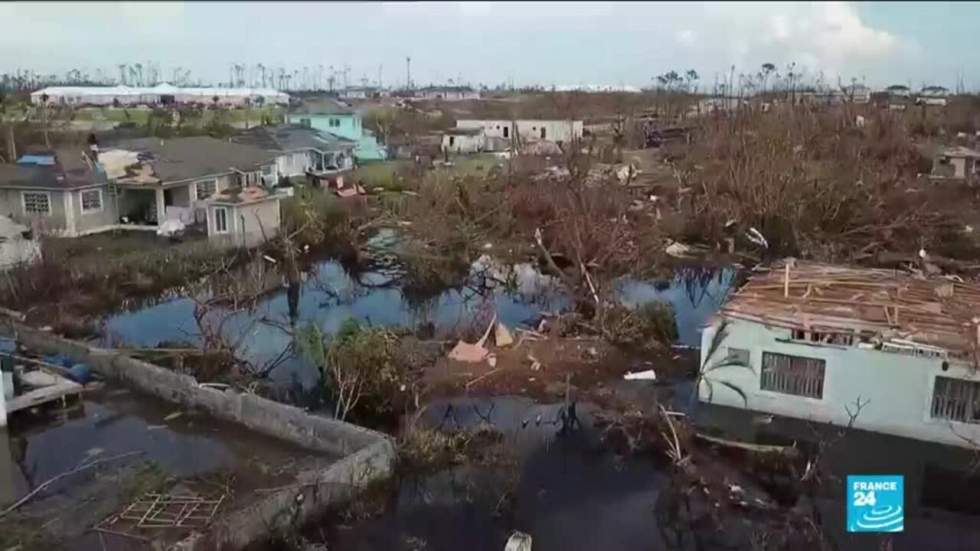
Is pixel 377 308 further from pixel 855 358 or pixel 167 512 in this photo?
pixel 855 358

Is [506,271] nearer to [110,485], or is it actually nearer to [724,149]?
[110,485]

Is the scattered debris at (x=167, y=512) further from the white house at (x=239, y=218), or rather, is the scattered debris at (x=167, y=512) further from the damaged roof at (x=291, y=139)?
the damaged roof at (x=291, y=139)

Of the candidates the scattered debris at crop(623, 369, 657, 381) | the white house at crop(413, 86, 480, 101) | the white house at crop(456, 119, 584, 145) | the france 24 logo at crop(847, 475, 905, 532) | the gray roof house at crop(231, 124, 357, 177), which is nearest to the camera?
the france 24 logo at crop(847, 475, 905, 532)

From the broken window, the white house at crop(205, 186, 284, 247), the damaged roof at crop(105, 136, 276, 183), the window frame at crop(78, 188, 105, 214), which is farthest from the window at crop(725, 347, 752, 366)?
the broken window

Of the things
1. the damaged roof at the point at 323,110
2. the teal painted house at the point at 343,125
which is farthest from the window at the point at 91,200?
the damaged roof at the point at 323,110

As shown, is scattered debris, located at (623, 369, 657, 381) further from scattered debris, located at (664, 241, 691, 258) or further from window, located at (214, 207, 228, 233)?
window, located at (214, 207, 228, 233)

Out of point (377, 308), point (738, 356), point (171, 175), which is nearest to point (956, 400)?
point (738, 356)

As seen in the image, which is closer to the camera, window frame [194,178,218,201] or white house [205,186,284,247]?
white house [205,186,284,247]
